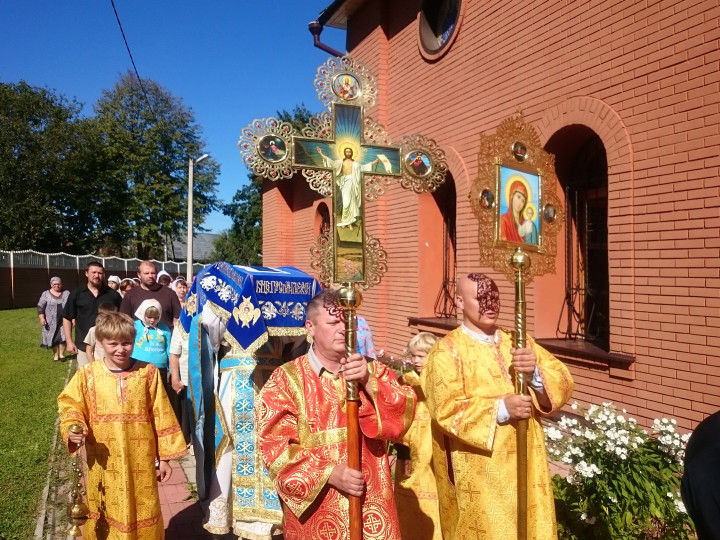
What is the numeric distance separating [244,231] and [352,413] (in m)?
44.0

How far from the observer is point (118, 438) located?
11.9 feet

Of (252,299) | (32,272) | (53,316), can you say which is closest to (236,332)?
(252,299)

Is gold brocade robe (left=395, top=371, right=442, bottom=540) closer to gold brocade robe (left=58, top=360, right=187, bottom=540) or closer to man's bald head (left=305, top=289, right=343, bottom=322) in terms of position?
man's bald head (left=305, top=289, right=343, bottom=322)

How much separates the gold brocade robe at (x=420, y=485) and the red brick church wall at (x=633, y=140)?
8.46ft

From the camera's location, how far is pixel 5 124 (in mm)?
36531

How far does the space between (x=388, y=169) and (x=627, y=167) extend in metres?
3.49

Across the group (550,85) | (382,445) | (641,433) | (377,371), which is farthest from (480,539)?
(550,85)

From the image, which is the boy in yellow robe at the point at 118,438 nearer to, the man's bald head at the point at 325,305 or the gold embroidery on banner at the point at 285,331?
the gold embroidery on banner at the point at 285,331

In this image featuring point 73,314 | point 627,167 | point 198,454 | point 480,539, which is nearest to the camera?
point 480,539

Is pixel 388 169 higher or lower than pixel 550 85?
lower

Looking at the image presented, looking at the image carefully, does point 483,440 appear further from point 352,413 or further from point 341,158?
point 341,158

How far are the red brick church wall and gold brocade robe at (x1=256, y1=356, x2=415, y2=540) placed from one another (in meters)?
3.49

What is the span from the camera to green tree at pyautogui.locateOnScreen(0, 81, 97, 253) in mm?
36656

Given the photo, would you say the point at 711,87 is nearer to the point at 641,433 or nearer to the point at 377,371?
the point at 641,433
